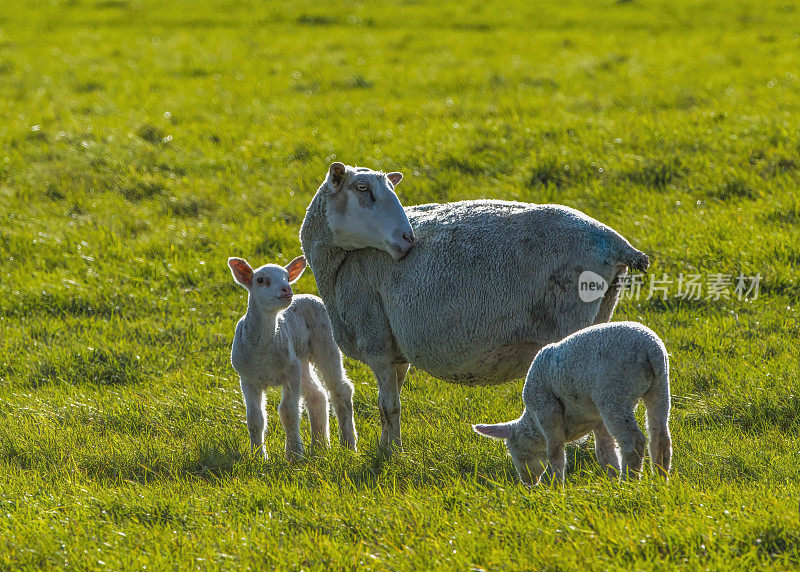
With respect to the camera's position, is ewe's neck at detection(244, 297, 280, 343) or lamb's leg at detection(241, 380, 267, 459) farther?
lamb's leg at detection(241, 380, 267, 459)

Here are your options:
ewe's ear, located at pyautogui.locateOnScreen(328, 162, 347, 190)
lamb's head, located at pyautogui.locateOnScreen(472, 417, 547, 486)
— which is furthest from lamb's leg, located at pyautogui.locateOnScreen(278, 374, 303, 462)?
lamb's head, located at pyautogui.locateOnScreen(472, 417, 547, 486)

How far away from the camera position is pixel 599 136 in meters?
13.8

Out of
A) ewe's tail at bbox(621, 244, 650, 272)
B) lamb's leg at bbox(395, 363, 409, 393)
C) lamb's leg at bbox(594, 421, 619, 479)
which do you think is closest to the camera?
lamb's leg at bbox(594, 421, 619, 479)

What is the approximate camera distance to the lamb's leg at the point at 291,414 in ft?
22.9

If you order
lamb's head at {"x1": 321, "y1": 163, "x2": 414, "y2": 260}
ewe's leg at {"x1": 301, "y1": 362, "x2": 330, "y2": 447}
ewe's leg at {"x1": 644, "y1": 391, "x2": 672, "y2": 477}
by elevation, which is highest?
lamb's head at {"x1": 321, "y1": 163, "x2": 414, "y2": 260}

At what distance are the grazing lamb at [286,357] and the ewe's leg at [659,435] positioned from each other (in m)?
2.55

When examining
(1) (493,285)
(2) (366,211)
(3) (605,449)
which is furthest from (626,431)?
(2) (366,211)

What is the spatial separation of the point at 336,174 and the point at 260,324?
1.19 metres

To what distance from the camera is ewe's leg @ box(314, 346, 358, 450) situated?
7.44 meters

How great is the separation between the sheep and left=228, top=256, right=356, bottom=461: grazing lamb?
1.01 feet

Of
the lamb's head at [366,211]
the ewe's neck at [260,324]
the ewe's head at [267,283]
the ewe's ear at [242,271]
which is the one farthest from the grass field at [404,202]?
the lamb's head at [366,211]

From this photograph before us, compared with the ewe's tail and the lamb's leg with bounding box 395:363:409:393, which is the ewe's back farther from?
the lamb's leg with bounding box 395:363:409:393

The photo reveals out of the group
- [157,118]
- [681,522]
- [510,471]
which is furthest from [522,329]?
[157,118]

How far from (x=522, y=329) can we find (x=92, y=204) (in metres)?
8.52
